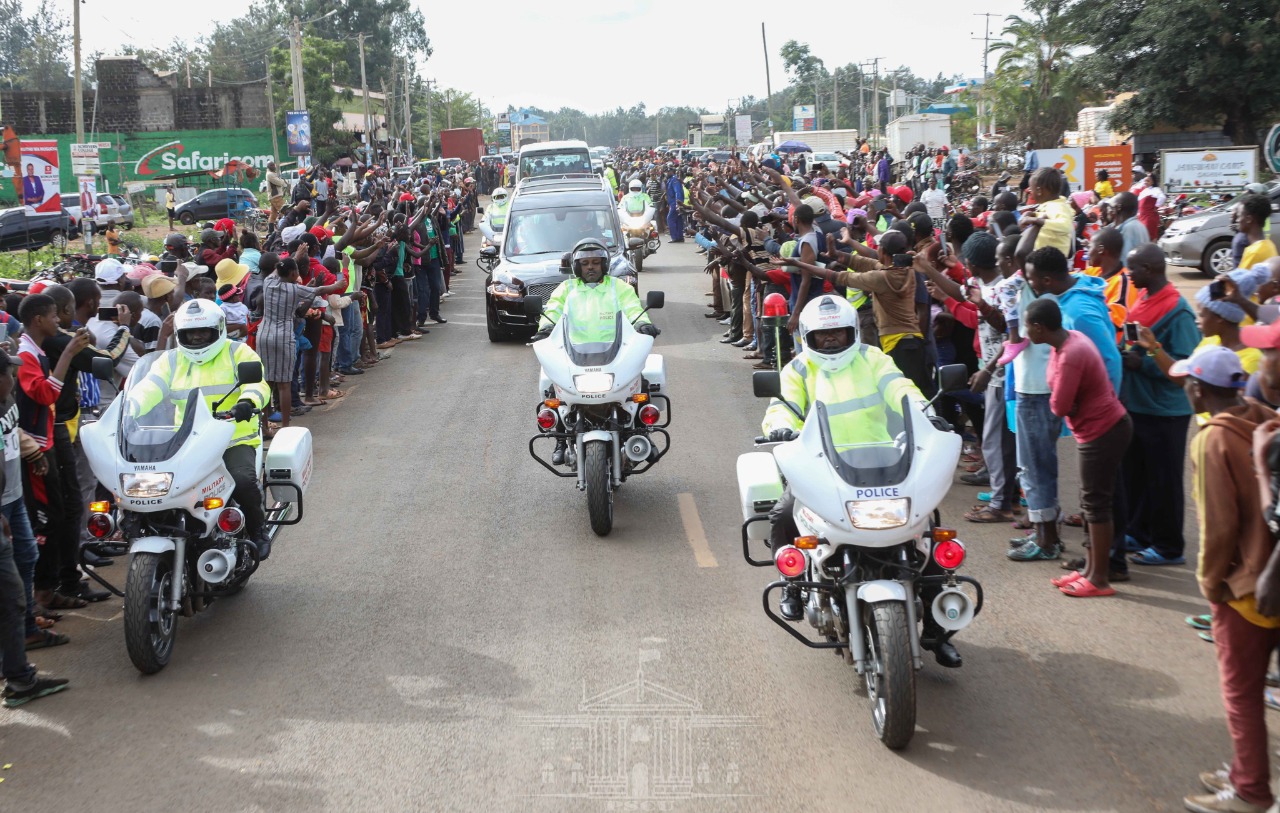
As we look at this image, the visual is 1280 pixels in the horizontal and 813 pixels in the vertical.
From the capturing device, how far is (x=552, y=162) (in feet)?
102

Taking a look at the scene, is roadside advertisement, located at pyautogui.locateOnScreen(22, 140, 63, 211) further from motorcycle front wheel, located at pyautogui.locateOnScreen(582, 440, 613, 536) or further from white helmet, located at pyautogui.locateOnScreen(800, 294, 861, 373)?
white helmet, located at pyautogui.locateOnScreen(800, 294, 861, 373)

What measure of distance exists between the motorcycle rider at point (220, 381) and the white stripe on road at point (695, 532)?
9.10ft

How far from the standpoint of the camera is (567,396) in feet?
28.7

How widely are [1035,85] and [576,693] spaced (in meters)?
51.1

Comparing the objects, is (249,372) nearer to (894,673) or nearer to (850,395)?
(850,395)

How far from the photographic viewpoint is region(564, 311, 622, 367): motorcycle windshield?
8.81 meters

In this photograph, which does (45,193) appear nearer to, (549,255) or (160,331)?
(549,255)

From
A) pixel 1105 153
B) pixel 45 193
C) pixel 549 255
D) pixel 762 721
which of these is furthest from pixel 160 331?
pixel 1105 153

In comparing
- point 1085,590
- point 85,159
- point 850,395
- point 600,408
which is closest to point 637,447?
point 600,408

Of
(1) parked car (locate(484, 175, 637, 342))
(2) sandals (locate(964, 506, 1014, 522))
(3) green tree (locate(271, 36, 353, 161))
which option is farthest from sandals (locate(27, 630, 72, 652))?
(3) green tree (locate(271, 36, 353, 161))

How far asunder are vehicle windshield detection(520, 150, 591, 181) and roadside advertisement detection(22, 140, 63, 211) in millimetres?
11678

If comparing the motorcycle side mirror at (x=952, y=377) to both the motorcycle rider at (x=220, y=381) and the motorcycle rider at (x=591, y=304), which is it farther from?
the motorcycle rider at (x=220, y=381)

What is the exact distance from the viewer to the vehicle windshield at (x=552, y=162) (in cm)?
3084

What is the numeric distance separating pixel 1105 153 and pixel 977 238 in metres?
17.6
